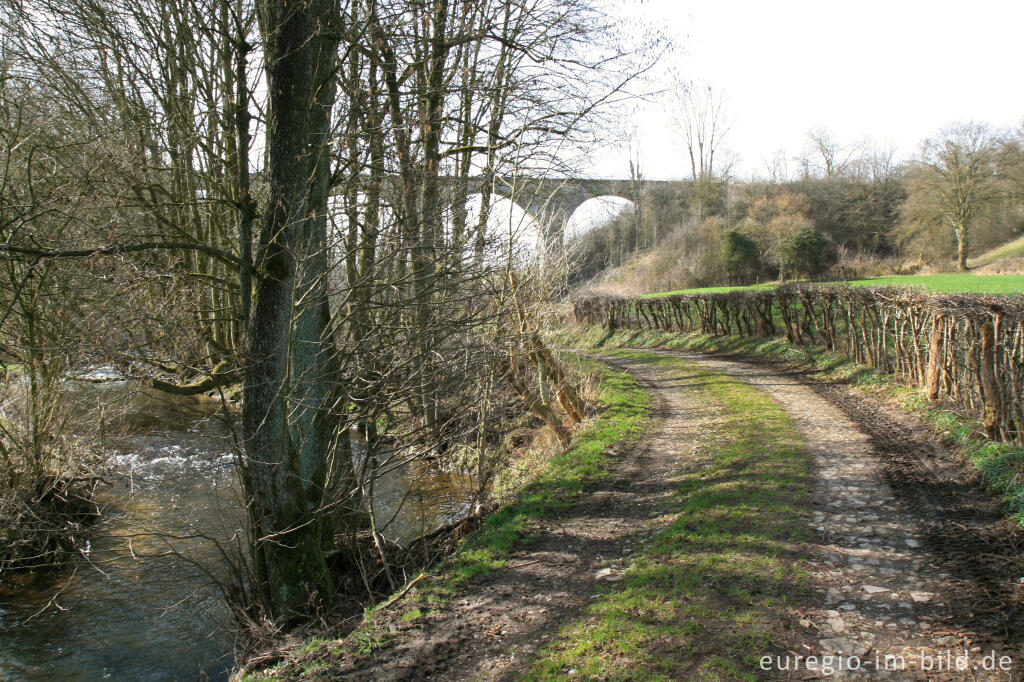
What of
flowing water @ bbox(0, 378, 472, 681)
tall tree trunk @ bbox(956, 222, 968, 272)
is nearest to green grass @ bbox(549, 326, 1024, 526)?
flowing water @ bbox(0, 378, 472, 681)

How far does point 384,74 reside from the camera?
7770 millimetres

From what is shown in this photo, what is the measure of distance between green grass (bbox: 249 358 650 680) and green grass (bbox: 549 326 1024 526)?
2.03 m

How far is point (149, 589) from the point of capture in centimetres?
688

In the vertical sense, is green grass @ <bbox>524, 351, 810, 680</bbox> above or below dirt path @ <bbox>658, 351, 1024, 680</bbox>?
below

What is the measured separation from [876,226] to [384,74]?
37.8 metres

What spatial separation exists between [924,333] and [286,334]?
865 cm

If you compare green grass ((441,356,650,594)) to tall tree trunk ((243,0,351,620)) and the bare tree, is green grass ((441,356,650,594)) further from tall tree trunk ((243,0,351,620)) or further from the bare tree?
the bare tree

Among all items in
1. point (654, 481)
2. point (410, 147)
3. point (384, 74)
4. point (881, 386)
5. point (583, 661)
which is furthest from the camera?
point (881, 386)

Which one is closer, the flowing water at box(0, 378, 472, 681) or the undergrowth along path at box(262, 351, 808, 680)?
the undergrowth along path at box(262, 351, 808, 680)

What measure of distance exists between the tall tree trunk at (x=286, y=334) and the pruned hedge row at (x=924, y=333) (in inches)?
A: 265

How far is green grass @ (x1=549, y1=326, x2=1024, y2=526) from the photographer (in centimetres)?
556

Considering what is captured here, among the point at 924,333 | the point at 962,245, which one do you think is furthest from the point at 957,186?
the point at 924,333

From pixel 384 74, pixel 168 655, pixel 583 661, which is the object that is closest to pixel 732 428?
pixel 583 661

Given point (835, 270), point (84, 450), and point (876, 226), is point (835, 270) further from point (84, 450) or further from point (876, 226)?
point (84, 450)
